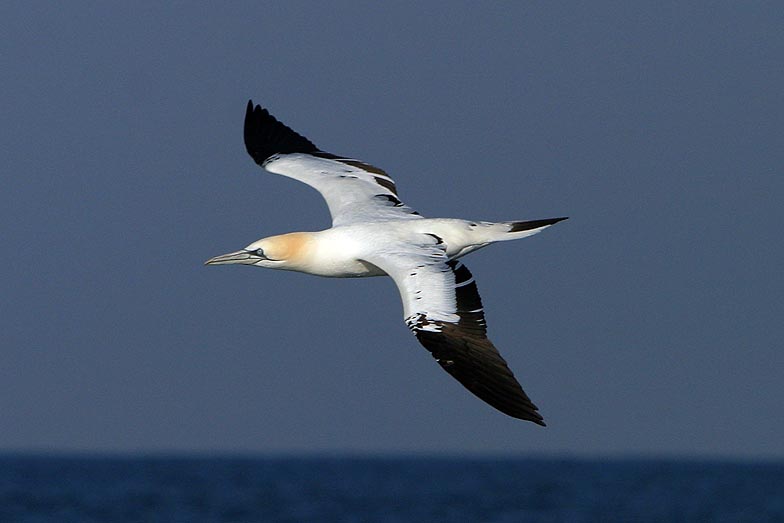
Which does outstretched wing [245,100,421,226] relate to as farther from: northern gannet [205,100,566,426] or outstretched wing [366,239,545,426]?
outstretched wing [366,239,545,426]

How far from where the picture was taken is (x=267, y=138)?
19.8m

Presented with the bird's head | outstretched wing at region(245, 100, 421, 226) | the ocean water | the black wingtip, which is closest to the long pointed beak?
the bird's head

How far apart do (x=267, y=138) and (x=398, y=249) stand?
4.59 m

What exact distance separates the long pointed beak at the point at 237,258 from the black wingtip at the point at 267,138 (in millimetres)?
2737

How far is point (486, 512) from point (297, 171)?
135ft

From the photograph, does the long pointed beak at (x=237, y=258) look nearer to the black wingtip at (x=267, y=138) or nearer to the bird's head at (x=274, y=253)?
the bird's head at (x=274, y=253)

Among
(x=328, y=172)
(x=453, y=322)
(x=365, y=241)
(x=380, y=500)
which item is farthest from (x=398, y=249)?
(x=380, y=500)

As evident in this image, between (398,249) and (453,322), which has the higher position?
(398,249)

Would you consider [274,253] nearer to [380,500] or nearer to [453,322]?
[453,322]

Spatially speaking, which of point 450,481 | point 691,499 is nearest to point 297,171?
point 691,499

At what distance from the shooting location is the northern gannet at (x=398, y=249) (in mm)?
14172

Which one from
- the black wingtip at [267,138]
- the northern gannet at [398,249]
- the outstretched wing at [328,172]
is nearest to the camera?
the northern gannet at [398,249]

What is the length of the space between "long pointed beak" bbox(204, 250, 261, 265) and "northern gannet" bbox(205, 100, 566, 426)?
11 mm

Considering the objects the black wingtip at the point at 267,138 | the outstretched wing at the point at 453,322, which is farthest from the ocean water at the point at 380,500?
the outstretched wing at the point at 453,322
